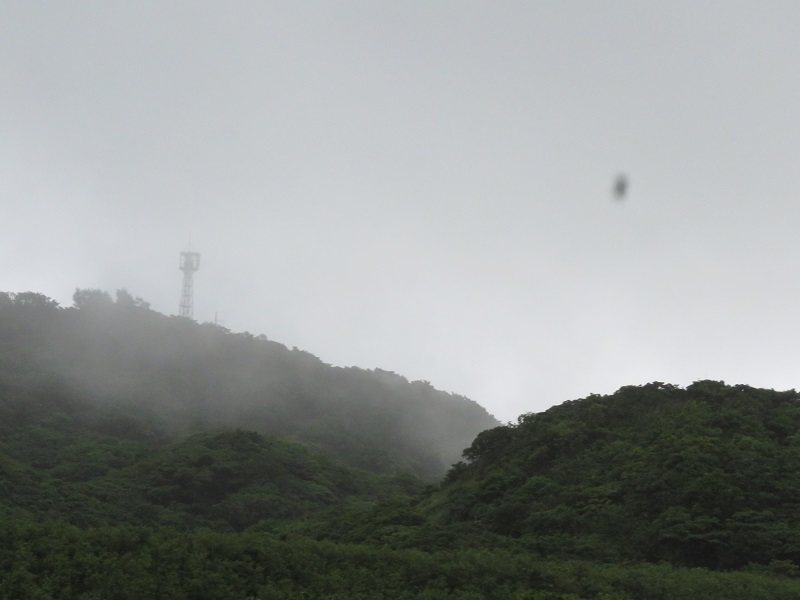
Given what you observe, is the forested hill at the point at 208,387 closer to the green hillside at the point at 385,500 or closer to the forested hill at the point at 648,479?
the green hillside at the point at 385,500

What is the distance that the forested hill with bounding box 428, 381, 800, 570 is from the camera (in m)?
24.9

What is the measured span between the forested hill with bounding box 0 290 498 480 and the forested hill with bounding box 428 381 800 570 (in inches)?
996

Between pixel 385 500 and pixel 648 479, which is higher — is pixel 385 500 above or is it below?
below

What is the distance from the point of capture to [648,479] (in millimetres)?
27422

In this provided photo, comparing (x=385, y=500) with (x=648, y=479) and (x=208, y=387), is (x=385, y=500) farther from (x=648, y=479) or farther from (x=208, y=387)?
(x=208, y=387)

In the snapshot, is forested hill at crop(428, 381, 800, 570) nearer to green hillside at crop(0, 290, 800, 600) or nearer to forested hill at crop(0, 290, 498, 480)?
green hillside at crop(0, 290, 800, 600)

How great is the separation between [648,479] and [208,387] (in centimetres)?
4861

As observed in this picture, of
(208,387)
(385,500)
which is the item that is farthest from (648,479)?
(208,387)

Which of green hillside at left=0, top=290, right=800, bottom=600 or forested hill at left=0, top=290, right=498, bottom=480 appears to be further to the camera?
forested hill at left=0, top=290, right=498, bottom=480

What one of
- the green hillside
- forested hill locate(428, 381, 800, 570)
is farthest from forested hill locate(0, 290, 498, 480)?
forested hill locate(428, 381, 800, 570)

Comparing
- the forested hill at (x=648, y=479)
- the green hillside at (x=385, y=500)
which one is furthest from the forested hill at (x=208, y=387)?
the forested hill at (x=648, y=479)

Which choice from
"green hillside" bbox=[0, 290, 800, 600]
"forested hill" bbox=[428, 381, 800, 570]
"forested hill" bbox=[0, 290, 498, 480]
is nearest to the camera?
"green hillside" bbox=[0, 290, 800, 600]

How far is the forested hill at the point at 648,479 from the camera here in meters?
24.9

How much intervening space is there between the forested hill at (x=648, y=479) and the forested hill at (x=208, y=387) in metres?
25.3
